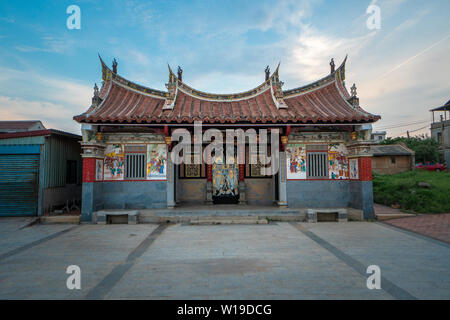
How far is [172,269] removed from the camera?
4.45 metres

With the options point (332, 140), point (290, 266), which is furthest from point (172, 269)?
point (332, 140)

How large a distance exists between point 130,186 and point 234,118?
4.77 metres

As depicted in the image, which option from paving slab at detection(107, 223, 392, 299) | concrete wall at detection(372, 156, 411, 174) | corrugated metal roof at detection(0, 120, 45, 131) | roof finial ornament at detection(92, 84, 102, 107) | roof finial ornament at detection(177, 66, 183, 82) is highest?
roof finial ornament at detection(177, 66, 183, 82)

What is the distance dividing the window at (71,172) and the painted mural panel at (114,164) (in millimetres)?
2445

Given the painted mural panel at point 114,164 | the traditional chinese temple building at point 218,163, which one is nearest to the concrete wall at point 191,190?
the traditional chinese temple building at point 218,163

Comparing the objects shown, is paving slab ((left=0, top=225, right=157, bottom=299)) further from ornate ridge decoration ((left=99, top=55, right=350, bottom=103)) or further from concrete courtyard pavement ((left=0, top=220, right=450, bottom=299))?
ornate ridge decoration ((left=99, top=55, right=350, bottom=103))

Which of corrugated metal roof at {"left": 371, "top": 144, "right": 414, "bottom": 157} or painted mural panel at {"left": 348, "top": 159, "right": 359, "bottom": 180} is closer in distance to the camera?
painted mural panel at {"left": 348, "top": 159, "right": 359, "bottom": 180}

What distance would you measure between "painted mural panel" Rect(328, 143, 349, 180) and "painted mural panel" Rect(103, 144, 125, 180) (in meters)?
8.16

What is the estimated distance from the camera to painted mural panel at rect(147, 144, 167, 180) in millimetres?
9141

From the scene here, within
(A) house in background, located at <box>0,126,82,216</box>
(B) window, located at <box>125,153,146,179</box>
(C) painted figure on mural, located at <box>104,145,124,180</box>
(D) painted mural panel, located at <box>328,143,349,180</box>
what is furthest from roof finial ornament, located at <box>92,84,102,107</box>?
(D) painted mural panel, located at <box>328,143,349,180</box>

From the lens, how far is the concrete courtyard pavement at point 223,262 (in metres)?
3.61

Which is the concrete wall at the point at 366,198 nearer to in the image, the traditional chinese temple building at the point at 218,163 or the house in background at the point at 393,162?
the traditional chinese temple building at the point at 218,163
